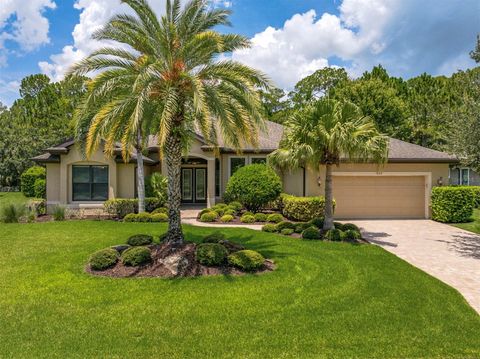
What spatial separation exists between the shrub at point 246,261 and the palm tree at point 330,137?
5263 millimetres

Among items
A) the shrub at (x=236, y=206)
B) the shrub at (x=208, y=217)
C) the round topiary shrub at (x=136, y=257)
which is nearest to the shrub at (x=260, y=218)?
the shrub at (x=236, y=206)

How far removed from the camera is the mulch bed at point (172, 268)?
7910mm

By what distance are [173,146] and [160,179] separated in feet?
30.3

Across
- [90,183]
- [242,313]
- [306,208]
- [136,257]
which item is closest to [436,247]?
[306,208]

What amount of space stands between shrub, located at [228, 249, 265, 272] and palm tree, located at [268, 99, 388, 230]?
207 inches

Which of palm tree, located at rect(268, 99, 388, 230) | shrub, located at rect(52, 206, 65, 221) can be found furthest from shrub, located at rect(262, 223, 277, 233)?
shrub, located at rect(52, 206, 65, 221)

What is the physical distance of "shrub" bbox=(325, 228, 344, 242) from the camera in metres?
12.0

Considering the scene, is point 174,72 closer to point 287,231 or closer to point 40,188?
point 287,231

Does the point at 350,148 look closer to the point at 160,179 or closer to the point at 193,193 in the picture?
the point at 160,179

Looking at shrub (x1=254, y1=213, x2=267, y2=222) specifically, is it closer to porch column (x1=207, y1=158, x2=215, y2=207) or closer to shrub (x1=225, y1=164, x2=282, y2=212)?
shrub (x1=225, y1=164, x2=282, y2=212)

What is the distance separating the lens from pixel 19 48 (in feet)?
62.4

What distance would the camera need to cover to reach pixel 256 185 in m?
16.8

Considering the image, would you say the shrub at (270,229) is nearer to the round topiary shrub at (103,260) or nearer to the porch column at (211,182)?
the porch column at (211,182)

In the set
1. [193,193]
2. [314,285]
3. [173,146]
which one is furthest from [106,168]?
[314,285]
